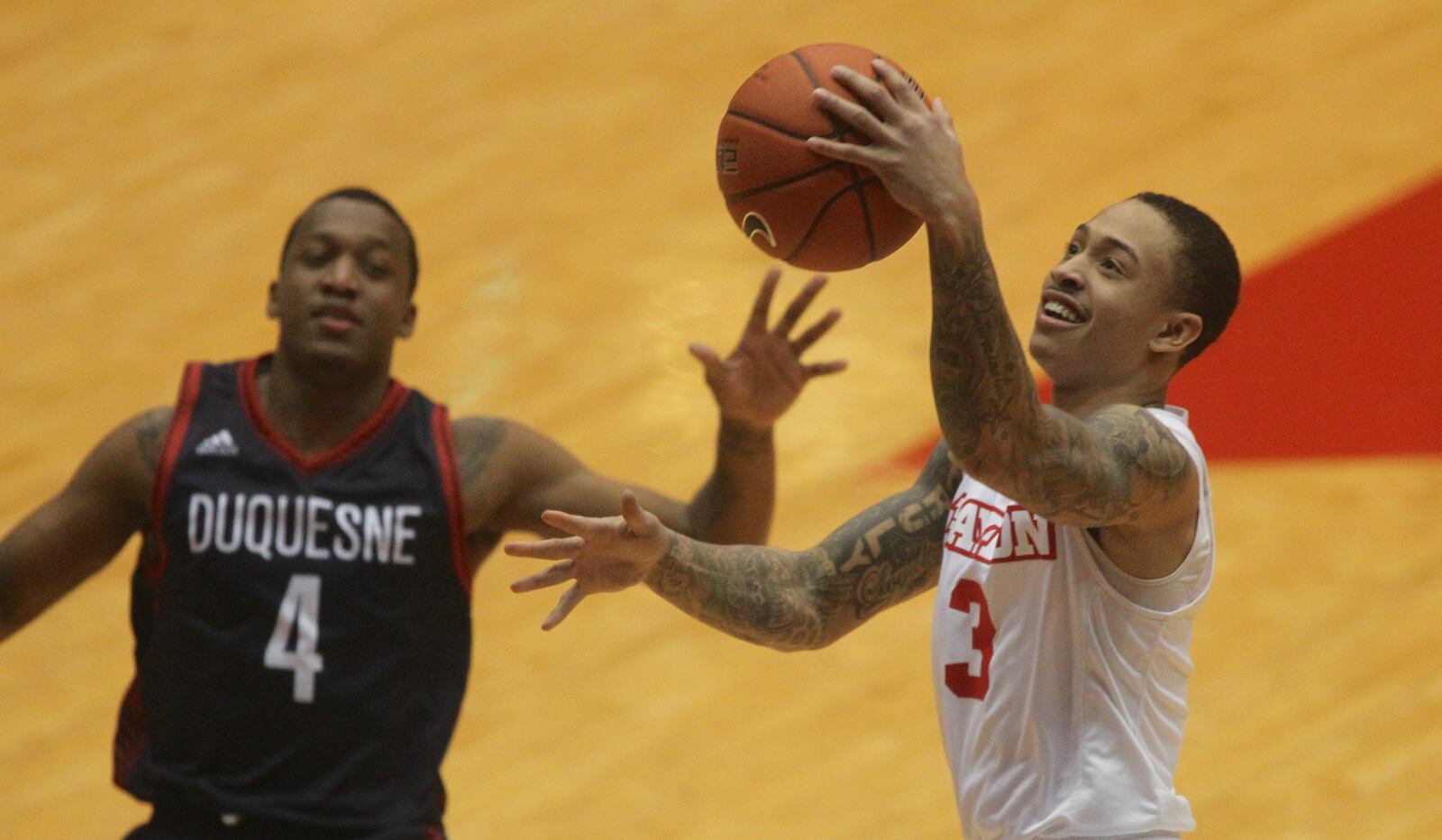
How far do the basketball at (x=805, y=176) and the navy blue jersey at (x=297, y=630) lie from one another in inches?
54.3

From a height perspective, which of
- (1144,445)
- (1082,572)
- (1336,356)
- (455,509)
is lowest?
(1082,572)

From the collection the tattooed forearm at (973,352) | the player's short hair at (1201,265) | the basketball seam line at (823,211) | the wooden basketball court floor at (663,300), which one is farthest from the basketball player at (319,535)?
the tattooed forearm at (973,352)

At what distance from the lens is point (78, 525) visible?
4.61m

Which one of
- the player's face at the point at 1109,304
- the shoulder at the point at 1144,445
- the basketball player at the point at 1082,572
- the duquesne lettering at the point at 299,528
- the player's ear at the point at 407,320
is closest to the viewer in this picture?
the shoulder at the point at 1144,445

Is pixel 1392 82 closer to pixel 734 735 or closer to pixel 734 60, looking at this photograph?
pixel 734 60

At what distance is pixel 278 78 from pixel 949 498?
6.36 metres

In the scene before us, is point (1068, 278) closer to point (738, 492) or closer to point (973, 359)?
point (973, 359)

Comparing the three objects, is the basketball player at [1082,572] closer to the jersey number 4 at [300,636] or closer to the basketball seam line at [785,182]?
the basketball seam line at [785,182]

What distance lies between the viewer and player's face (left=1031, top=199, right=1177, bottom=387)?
346cm

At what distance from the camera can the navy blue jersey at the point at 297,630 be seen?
14.6 feet

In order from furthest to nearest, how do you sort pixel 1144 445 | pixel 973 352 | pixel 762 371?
pixel 762 371 → pixel 1144 445 → pixel 973 352

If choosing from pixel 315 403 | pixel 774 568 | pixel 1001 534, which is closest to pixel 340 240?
pixel 315 403

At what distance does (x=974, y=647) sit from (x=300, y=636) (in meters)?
1.71

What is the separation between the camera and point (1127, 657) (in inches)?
135
